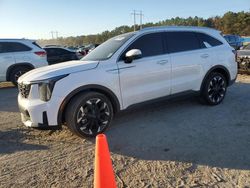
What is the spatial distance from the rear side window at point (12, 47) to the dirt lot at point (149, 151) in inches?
223

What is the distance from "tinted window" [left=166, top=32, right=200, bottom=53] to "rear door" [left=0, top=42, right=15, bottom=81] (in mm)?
7227

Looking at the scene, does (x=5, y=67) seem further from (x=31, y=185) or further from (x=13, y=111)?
(x=31, y=185)

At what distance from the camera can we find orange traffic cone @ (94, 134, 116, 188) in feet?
9.30

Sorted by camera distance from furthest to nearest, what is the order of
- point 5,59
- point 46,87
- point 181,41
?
point 5,59 → point 181,41 → point 46,87

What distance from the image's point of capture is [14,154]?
14.4 feet

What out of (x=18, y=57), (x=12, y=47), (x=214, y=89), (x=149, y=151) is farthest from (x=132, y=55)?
(x=12, y=47)

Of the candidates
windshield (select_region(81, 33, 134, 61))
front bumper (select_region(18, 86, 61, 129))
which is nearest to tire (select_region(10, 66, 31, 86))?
windshield (select_region(81, 33, 134, 61))

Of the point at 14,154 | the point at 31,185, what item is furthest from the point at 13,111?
the point at 31,185

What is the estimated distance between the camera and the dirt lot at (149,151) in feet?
11.4

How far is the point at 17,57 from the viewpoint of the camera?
35.9 feet

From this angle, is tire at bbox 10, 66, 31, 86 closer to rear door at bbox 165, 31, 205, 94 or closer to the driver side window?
the driver side window

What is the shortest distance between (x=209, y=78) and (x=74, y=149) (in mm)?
3454

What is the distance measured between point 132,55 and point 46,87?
1545 millimetres

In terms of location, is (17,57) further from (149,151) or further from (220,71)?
(149,151)
